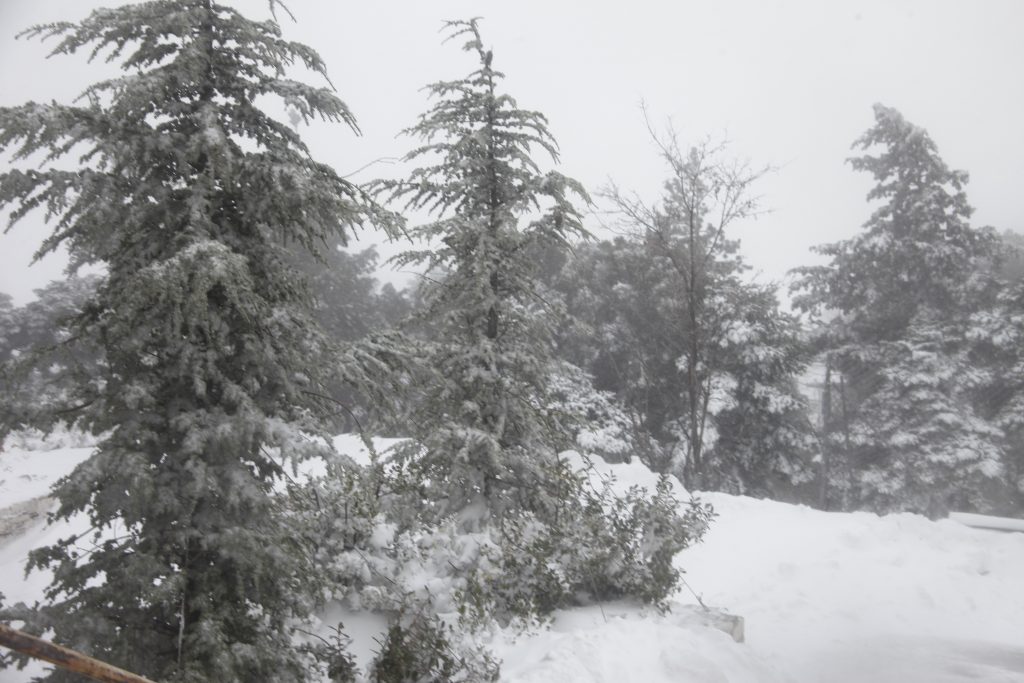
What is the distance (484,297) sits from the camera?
848 centimetres

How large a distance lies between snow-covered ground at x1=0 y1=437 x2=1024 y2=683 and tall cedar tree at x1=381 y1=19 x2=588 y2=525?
2094 mm

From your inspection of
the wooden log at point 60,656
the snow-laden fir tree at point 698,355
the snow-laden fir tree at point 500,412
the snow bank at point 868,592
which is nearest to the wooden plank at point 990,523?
the snow-laden fir tree at point 698,355

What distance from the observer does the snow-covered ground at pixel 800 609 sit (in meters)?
6.24

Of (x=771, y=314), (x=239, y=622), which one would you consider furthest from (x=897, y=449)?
(x=239, y=622)

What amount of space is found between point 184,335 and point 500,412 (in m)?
4.67

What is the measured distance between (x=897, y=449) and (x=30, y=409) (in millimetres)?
25154

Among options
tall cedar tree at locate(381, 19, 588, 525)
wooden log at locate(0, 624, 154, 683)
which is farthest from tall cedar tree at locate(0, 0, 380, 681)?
tall cedar tree at locate(381, 19, 588, 525)

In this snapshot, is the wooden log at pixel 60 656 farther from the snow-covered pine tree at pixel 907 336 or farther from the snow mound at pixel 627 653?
the snow-covered pine tree at pixel 907 336

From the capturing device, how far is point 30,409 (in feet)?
13.9

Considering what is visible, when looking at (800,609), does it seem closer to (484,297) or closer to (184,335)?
(484,297)

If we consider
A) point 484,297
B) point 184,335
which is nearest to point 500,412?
point 484,297

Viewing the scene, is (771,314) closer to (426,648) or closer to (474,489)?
(474,489)

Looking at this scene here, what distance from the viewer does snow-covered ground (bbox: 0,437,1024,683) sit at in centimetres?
624

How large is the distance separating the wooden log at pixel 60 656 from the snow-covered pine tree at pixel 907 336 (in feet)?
80.8
